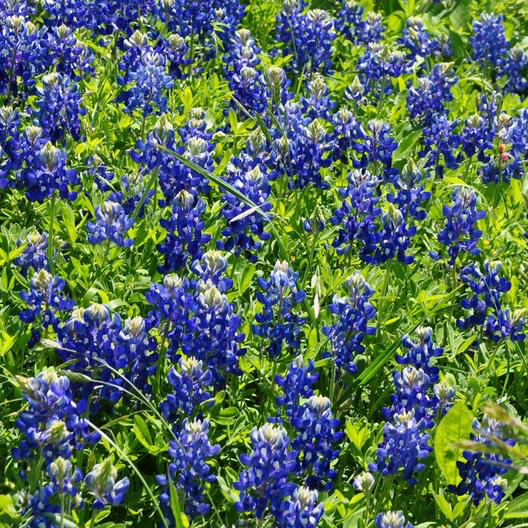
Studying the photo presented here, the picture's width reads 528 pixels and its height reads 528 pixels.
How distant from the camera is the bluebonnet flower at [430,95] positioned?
5.48 m

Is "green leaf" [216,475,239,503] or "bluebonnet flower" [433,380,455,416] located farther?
"bluebonnet flower" [433,380,455,416]

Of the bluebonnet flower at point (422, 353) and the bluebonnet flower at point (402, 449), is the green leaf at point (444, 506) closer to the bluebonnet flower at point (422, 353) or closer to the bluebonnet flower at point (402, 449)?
the bluebonnet flower at point (402, 449)

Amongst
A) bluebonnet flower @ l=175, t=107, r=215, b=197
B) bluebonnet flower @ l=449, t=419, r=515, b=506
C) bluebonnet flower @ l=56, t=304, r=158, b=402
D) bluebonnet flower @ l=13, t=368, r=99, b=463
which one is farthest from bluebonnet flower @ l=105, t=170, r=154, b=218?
bluebonnet flower @ l=449, t=419, r=515, b=506

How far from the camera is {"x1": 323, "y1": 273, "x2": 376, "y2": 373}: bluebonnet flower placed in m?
3.59

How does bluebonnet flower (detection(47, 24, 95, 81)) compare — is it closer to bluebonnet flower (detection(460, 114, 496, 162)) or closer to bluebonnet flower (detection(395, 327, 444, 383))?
bluebonnet flower (detection(460, 114, 496, 162))

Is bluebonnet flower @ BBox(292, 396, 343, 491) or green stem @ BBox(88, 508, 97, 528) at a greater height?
bluebonnet flower @ BBox(292, 396, 343, 491)

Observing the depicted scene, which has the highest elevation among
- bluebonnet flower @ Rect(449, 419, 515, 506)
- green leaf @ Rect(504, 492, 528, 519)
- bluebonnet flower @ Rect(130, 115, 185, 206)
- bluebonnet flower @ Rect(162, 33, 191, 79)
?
bluebonnet flower @ Rect(162, 33, 191, 79)

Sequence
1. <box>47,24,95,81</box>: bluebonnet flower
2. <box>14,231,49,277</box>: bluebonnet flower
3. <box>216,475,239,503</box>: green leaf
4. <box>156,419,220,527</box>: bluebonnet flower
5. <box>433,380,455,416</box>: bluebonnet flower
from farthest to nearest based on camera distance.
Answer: <box>47,24,95,81</box>: bluebonnet flower
<box>14,231,49,277</box>: bluebonnet flower
<box>433,380,455,416</box>: bluebonnet flower
<box>216,475,239,503</box>: green leaf
<box>156,419,220,527</box>: bluebonnet flower

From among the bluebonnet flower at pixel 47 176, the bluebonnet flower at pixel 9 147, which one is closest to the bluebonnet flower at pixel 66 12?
the bluebonnet flower at pixel 9 147

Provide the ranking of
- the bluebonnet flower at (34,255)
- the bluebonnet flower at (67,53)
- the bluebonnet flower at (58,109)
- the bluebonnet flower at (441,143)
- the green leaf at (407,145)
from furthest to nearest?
the green leaf at (407,145)
the bluebonnet flower at (67,53)
the bluebonnet flower at (441,143)
the bluebonnet flower at (58,109)
the bluebonnet flower at (34,255)

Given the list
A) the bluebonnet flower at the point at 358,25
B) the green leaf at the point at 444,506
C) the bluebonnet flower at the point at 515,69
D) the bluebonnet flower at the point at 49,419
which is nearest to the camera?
the bluebonnet flower at the point at 49,419

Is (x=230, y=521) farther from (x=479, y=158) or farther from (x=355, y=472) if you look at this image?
(x=479, y=158)

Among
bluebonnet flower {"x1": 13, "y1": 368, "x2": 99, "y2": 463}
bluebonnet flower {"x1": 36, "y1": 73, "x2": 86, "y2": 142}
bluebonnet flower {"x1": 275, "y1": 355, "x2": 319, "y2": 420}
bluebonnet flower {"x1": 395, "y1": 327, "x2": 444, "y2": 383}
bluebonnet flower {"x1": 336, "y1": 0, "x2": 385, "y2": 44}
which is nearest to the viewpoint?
bluebonnet flower {"x1": 13, "y1": 368, "x2": 99, "y2": 463}

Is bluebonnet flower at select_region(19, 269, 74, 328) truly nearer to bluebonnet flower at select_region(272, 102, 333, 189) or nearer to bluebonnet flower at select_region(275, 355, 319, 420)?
bluebonnet flower at select_region(275, 355, 319, 420)
